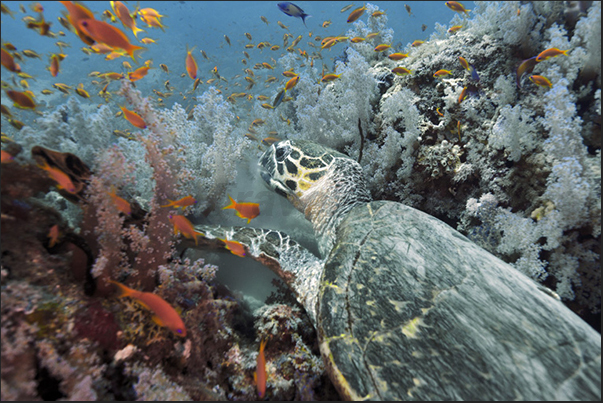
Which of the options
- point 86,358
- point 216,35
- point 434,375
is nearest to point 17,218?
point 86,358

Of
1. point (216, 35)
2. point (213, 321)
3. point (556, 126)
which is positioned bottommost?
point (213, 321)

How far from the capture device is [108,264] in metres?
1.37

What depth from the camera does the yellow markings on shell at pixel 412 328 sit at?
1.20 meters

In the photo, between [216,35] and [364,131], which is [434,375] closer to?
[364,131]

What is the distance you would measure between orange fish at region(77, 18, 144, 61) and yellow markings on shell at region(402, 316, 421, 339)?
252cm

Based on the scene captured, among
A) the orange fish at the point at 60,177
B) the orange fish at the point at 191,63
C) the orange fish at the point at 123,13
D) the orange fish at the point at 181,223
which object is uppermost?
the orange fish at the point at 123,13

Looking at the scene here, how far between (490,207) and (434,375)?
4.79 ft

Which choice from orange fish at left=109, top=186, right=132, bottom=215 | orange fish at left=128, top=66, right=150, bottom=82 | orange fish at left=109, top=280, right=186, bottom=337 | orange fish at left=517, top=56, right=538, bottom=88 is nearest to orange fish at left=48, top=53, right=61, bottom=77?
orange fish at left=128, top=66, right=150, bottom=82

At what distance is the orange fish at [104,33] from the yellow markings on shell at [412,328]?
2524 mm

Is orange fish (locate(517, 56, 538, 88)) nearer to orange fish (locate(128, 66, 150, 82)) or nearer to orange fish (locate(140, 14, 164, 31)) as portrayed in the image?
orange fish (locate(128, 66, 150, 82))

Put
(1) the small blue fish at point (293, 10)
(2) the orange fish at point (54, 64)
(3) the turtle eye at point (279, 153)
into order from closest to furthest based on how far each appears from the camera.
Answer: (2) the orange fish at point (54, 64), (3) the turtle eye at point (279, 153), (1) the small blue fish at point (293, 10)

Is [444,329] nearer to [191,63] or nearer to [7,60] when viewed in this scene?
[7,60]

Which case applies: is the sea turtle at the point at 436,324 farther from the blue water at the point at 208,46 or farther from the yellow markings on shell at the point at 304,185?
the blue water at the point at 208,46

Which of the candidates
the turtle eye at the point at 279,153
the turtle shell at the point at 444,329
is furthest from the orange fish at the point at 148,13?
the turtle shell at the point at 444,329
